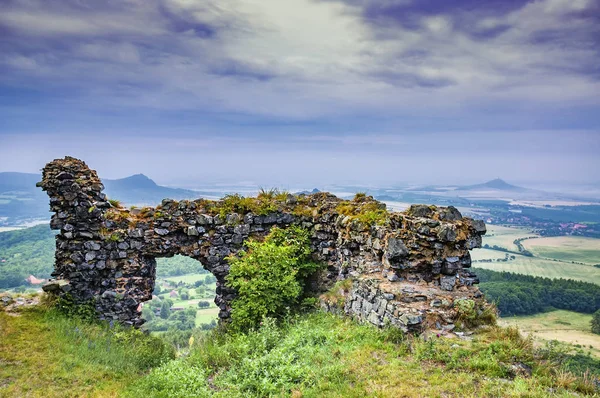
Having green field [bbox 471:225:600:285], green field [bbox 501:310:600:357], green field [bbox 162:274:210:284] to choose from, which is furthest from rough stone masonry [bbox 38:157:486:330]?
green field [bbox 162:274:210:284]

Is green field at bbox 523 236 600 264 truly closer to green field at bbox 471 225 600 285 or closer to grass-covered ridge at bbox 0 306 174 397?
green field at bbox 471 225 600 285

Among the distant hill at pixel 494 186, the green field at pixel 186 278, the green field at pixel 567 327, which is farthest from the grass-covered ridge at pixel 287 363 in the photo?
the distant hill at pixel 494 186

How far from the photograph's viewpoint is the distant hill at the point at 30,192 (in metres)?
57.1

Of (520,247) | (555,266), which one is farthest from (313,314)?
(520,247)

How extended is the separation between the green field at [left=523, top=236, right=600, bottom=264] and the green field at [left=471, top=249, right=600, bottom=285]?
295cm

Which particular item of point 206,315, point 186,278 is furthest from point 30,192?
Result: point 206,315

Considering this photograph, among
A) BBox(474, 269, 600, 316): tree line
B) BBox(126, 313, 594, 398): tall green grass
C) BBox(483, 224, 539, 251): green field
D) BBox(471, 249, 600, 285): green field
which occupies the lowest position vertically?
BBox(471, 249, 600, 285): green field

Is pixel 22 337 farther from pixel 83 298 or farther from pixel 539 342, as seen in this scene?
pixel 539 342

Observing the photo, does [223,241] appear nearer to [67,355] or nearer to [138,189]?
[67,355]

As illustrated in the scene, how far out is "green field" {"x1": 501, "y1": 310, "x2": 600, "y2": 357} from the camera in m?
15.2

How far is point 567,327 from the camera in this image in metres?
19.2

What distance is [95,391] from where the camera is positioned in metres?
8.27

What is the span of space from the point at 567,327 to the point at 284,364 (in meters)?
18.7

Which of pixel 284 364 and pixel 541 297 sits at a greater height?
pixel 284 364
